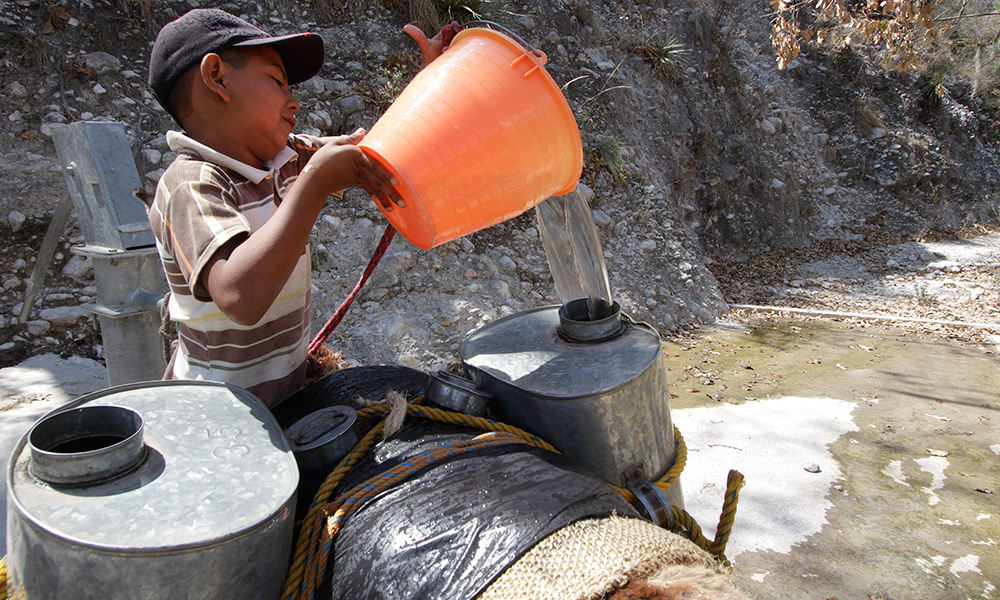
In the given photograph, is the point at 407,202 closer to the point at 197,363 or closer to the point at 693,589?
the point at 197,363

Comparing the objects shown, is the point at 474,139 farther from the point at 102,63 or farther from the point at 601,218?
the point at 601,218

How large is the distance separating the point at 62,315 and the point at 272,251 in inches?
137

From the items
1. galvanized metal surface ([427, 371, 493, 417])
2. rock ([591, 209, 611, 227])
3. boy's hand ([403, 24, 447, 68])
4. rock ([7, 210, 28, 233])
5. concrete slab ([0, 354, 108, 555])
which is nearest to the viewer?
galvanized metal surface ([427, 371, 493, 417])

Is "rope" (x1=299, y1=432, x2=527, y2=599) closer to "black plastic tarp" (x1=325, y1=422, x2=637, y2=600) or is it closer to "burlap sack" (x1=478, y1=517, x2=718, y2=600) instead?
"black plastic tarp" (x1=325, y1=422, x2=637, y2=600)

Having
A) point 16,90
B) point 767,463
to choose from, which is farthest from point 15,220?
point 767,463

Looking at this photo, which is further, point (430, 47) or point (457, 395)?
point (430, 47)

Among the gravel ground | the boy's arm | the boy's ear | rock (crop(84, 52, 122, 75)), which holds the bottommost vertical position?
the gravel ground

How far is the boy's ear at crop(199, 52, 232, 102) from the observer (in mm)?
1371

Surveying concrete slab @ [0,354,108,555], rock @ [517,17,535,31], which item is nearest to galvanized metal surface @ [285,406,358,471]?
concrete slab @ [0,354,108,555]

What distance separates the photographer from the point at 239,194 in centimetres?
140

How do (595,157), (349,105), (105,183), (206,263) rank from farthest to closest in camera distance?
(595,157) < (349,105) < (105,183) < (206,263)

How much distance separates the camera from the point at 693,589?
92cm

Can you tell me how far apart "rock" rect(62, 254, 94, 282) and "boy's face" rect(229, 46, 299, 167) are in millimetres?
3132

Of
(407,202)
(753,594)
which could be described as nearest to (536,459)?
(407,202)
